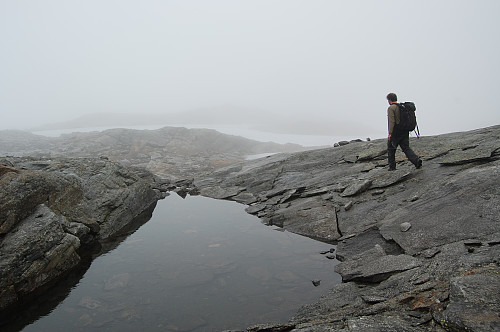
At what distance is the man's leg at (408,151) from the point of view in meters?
19.2

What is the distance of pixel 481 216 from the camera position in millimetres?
12953

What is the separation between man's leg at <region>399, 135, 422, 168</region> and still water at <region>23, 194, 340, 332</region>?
28.6ft

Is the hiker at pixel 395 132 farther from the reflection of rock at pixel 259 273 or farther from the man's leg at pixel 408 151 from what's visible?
the reflection of rock at pixel 259 273

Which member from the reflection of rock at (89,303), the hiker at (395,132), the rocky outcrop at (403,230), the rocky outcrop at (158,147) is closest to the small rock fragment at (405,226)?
the rocky outcrop at (403,230)

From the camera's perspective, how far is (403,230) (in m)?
14.6

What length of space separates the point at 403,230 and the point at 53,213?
731 inches

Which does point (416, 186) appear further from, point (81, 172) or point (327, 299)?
point (81, 172)

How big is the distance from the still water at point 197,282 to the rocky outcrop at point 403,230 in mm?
1446

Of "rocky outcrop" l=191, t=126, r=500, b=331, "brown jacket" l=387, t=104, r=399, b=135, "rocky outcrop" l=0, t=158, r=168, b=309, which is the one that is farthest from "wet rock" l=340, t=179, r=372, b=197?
"rocky outcrop" l=0, t=158, r=168, b=309

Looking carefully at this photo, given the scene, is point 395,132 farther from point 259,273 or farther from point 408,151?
point 259,273

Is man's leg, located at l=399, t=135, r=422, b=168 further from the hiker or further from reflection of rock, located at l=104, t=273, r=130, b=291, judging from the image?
reflection of rock, located at l=104, t=273, r=130, b=291

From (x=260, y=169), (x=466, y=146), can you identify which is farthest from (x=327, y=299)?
(x=260, y=169)

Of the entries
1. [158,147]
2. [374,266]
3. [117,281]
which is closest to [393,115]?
[374,266]

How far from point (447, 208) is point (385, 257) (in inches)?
183
